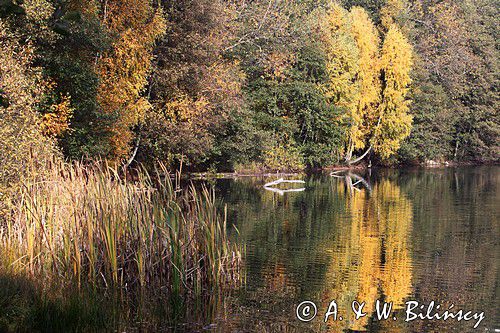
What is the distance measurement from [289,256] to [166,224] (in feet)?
16.9

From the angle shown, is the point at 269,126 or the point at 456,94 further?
the point at 456,94

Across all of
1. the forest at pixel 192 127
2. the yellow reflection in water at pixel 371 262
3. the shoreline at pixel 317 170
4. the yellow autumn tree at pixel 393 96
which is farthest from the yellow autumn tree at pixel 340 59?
the yellow reflection in water at pixel 371 262

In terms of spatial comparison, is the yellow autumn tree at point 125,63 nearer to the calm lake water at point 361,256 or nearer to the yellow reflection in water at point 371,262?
the calm lake water at point 361,256

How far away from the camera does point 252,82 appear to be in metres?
41.3

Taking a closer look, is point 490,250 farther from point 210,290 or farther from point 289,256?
→ point 210,290

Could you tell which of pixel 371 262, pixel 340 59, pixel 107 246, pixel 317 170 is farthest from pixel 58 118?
pixel 340 59

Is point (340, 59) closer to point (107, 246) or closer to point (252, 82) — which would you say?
point (252, 82)

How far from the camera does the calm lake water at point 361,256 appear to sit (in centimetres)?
1043

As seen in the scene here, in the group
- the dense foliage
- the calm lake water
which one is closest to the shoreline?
the dense foliage

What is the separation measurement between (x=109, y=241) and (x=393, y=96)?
132 feet

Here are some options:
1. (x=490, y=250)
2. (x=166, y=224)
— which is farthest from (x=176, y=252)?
(x=490, y=250)

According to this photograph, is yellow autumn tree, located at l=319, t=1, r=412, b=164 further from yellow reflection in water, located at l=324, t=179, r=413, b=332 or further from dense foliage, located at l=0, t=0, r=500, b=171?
yellow reflection in water, located at l=324, t=179, r=413, b=332

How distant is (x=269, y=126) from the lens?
4134cm

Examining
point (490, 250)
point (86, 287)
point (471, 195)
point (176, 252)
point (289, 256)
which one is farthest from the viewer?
point (471, 195)
